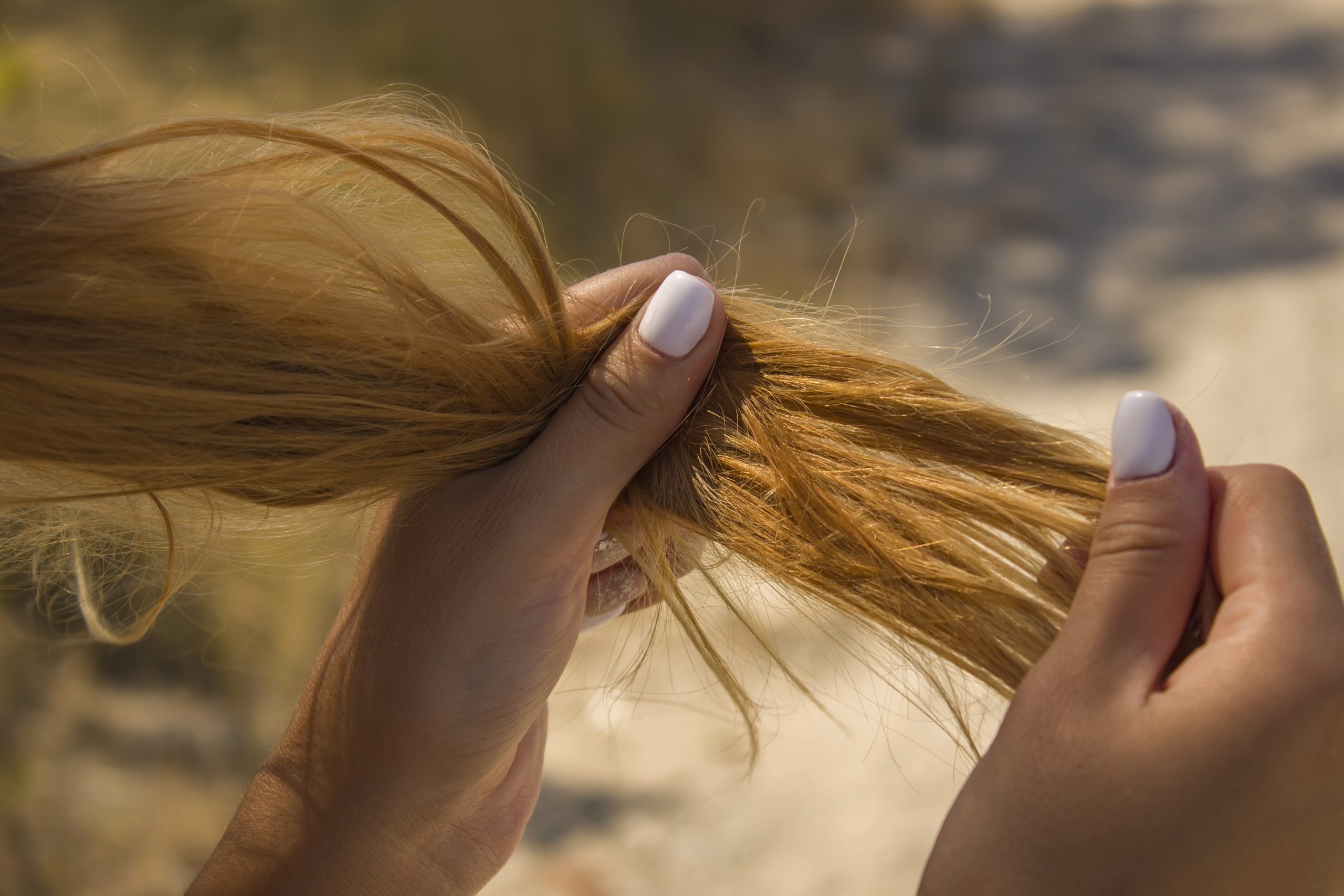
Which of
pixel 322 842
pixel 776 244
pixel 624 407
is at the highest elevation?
pixel 776 244

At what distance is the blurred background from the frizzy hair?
0.22 meters

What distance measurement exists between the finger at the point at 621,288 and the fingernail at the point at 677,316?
0.28 feet

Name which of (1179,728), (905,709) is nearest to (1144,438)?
(1179,728)

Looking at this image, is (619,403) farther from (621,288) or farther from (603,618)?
(603,618)

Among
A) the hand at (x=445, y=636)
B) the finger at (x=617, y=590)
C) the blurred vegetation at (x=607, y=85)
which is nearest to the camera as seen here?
the hand at (x=445, y=636)

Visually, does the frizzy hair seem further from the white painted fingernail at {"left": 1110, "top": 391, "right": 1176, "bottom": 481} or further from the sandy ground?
the sandy ground

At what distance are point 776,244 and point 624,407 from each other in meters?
3.73

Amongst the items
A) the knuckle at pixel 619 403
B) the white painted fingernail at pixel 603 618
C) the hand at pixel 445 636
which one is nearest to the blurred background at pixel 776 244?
the white painted fingernail at pixel 603 618

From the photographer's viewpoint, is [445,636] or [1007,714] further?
[445,636]

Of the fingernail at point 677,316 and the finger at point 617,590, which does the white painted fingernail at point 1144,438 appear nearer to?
the fingernail at point 677,316

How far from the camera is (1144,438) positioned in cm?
95

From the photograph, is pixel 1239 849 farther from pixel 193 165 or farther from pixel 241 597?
pixel 241 597

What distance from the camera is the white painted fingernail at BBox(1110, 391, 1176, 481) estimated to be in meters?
0.94

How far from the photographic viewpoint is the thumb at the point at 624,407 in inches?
43.6
